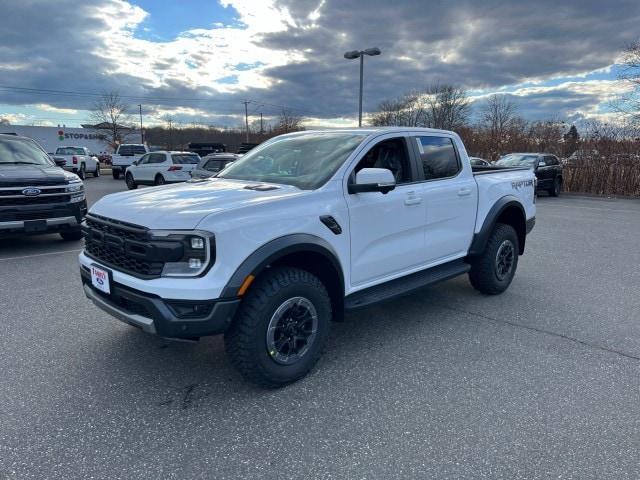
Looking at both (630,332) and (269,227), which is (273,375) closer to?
(269,227)

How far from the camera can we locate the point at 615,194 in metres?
19.2

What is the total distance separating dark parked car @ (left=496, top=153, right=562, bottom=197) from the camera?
58.4 ft

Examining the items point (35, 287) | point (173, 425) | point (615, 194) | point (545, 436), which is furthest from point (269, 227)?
point (615, 194)

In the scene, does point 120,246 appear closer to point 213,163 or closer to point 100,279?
point 100,279

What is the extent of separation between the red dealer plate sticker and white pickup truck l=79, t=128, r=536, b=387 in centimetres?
1

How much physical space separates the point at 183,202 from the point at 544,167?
60.1ft

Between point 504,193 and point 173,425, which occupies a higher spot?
point 504,193

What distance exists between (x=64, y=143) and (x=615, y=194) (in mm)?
58413

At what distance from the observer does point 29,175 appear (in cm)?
682

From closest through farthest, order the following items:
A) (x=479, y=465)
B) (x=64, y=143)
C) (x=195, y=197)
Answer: (x=479, y=465) → (x=195, y=197) → (x=64, y=143)

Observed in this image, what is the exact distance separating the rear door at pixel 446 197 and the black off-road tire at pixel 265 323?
1.58 metres

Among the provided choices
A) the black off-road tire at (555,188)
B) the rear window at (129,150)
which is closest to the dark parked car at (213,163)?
the black off-road tire at (555,188)

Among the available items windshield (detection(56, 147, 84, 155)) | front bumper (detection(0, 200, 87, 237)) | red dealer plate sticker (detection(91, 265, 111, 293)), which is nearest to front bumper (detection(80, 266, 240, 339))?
red dealer plate sticker (detection(91, 265, 111, 293))

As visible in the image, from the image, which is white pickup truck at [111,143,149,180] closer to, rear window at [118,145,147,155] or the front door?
rear window at [118,145,147,155]
